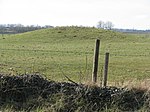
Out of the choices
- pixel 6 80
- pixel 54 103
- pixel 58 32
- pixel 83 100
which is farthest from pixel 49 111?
pixel 58 32

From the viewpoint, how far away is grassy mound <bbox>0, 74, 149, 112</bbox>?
8828 mm

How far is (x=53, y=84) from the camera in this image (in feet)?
30.7

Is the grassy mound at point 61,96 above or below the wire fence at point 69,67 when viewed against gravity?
above

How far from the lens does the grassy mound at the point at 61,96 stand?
8.83 metres

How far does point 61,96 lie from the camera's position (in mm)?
8977

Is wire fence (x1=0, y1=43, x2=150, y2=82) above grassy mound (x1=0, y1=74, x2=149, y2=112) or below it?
below

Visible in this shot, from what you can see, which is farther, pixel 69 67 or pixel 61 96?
pixel 69 67

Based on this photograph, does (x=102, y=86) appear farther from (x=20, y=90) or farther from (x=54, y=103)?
(x=20, y=90)

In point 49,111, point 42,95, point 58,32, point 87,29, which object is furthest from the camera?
point 87,29

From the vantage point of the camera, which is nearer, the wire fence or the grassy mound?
the grassy mound

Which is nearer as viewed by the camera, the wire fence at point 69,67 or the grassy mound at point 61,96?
the grassy mound at point 61,96

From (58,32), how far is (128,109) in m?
57.5

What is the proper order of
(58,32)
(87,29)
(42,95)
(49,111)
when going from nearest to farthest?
(49,111) < (42,95) < (58,32) < (87,29)

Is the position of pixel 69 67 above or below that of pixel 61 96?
below
